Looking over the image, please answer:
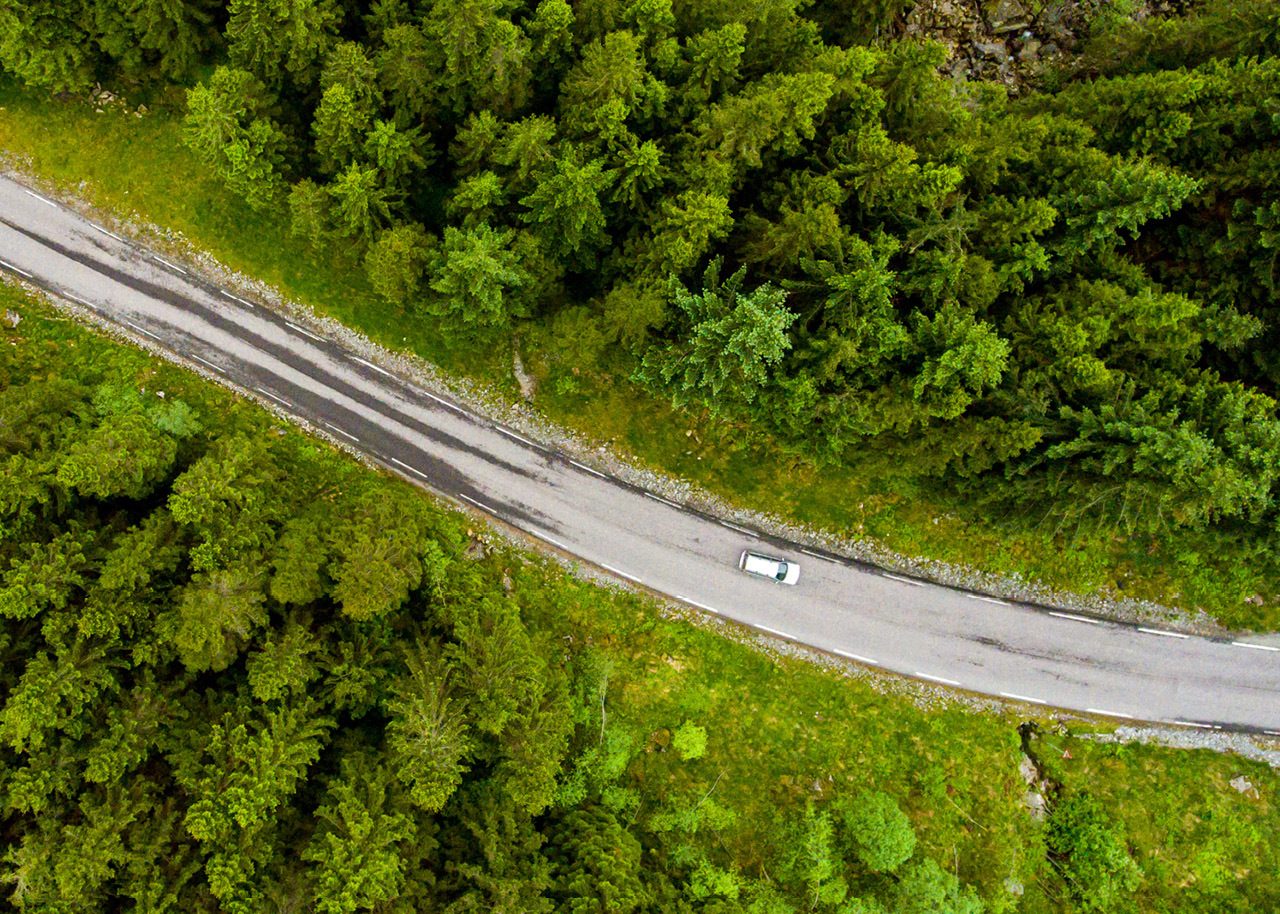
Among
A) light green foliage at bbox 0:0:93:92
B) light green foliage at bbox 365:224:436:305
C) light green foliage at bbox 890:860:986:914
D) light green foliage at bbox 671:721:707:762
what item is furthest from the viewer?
light green foliage at bbox 671:721:707:762

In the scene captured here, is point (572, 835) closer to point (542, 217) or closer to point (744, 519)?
point (744, 519)

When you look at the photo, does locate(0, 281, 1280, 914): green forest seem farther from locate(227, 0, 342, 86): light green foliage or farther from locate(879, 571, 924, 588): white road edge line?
locate(227, 0, 342, 86): light green foliage

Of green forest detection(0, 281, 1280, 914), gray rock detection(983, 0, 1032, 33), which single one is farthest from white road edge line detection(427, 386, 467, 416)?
gray rock detection(983, 0, 1032, 33)

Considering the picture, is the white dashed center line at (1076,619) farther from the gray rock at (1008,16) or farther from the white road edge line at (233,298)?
the white road edge line at (233,298)

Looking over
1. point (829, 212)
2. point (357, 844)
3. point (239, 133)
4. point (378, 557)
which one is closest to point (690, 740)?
point (357, 844)

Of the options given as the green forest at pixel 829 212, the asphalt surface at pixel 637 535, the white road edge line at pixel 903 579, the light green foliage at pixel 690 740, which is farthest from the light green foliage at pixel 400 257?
the white road edge line at pixel 903 579

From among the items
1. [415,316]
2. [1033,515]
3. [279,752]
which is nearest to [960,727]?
[1033,515]

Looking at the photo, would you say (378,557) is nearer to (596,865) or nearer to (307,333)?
(596,865)

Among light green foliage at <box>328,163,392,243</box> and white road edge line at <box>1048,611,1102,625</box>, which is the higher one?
light green foliage at <box>328,163,392,243</box>
